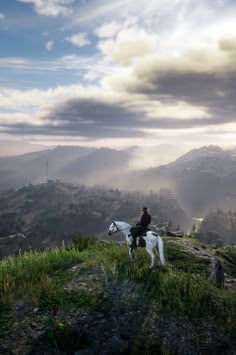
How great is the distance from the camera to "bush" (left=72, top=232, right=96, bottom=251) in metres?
22.6

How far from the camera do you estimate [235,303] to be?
45.2 feet

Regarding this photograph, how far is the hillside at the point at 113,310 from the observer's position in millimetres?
11453

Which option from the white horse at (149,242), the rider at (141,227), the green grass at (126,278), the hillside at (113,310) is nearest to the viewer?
the hillside at (113,310)

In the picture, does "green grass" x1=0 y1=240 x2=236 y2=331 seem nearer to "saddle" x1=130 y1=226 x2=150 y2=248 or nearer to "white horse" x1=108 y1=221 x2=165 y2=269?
"white horse" x1=108 y1=221 x2=165 y2=269

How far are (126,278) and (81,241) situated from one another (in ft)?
27.3

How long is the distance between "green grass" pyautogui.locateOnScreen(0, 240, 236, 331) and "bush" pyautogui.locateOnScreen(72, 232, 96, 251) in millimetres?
4765

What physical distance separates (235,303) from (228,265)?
11.5 meters

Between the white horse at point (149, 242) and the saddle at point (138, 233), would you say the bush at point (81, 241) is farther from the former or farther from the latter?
the saddle at point (138, 233)

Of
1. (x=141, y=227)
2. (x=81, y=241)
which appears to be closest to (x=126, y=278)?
(x=141, y=227)

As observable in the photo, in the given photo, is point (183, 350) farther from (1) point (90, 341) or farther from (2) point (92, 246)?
(2) point (92, 246)

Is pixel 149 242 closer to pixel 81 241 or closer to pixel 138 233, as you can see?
pixel 138 233

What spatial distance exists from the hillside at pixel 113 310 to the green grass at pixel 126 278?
38mm

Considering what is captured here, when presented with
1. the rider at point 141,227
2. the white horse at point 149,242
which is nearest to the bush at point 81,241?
the white horse at point 149,242

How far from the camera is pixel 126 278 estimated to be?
15141mm
